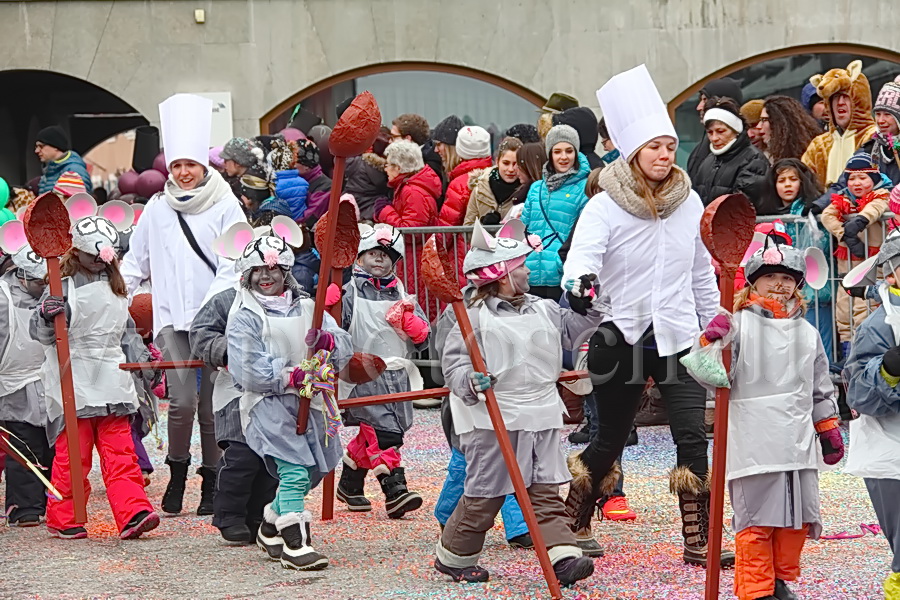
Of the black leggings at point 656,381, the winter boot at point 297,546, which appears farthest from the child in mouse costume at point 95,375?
the black leggings at point 656,381

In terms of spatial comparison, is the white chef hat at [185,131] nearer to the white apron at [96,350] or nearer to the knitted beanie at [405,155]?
the white apron at [96,350]

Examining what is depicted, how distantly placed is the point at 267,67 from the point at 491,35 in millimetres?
2300

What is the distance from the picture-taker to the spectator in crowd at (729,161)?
29.9 feet

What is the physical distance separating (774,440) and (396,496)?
8.60ft

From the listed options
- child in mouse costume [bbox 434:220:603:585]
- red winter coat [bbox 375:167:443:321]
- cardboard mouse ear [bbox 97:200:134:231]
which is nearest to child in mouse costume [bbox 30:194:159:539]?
cardboard mouse ear [bbox 97:200:134:231]

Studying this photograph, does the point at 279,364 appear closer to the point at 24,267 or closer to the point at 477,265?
the point at 477,265

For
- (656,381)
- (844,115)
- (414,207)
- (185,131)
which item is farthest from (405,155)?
(656,381)

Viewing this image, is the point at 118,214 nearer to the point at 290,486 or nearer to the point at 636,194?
the point at 290,486

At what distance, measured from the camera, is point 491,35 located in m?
15.0

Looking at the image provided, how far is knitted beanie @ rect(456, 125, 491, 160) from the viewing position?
10.7 metres

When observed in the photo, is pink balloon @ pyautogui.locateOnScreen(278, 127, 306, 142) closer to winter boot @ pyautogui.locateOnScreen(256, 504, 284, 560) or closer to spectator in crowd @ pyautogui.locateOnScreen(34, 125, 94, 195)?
spectator in crowd @ pyautogui.locateOnScreen(34, 125, 94, 195)

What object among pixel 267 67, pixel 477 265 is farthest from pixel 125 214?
pixel 267 67

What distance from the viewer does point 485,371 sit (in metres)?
5.66

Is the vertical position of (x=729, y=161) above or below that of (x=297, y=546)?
above
